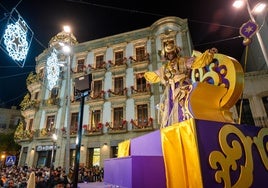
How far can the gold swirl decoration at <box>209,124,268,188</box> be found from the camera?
2793 mm

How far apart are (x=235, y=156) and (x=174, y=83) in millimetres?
2398

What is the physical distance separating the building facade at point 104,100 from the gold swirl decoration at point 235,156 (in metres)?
13.5

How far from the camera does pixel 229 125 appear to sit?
3236mm

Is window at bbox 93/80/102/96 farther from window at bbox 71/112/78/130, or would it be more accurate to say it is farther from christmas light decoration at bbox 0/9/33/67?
christmas light decoration at bbox 0/9/33/67

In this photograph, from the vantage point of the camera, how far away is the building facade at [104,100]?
58.3 feet

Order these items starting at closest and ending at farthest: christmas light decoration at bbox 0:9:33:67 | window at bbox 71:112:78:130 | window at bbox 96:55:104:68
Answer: christmas light decoration at bbox 0:9:33:67, window at bbox 71:112:78:130, window at bbox 96:55:104:68

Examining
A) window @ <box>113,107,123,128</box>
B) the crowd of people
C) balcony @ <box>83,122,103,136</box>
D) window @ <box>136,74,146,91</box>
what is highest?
window @ <box>136,74,146,91</box>

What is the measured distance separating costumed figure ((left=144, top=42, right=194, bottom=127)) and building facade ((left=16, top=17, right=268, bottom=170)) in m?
12.0

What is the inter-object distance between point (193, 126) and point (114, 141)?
15.4 m

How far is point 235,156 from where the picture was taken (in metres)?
2.97

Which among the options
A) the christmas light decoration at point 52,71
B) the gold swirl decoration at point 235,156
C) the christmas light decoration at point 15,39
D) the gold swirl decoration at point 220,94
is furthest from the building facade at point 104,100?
the gold swirl decoration at point 235,156

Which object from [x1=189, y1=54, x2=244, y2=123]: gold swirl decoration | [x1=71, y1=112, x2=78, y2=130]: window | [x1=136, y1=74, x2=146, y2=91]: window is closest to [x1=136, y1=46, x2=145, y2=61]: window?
[x1=136, y1=74, x2=146, y2=91]: window

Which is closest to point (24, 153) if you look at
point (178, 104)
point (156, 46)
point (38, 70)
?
point (38, 70)

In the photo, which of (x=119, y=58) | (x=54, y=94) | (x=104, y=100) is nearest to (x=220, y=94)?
(x=104, y=100)
